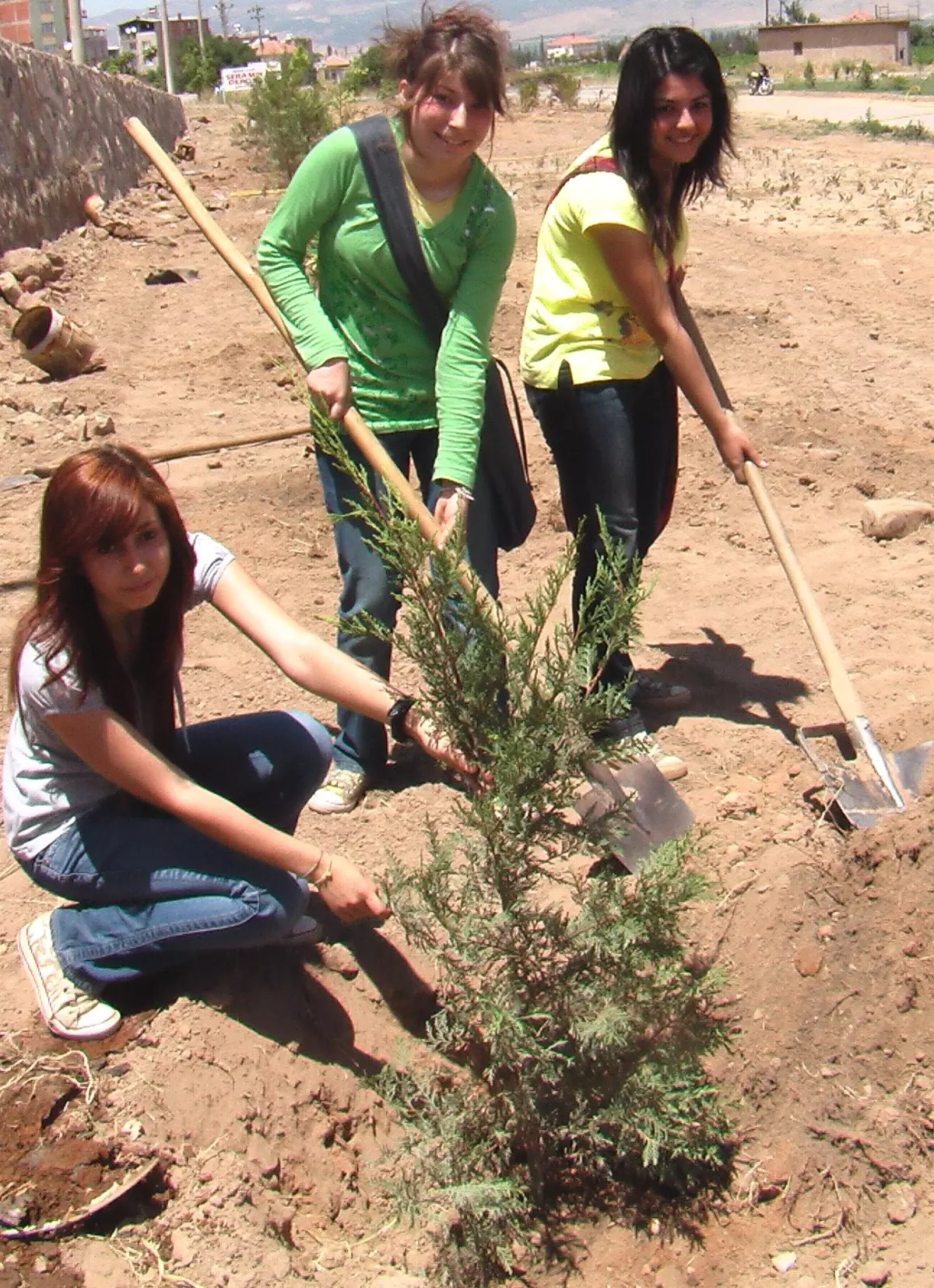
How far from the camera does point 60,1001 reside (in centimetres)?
272

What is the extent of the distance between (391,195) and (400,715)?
1.21 metres

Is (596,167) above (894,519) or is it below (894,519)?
above

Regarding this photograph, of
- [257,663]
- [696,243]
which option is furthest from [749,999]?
[696,243]

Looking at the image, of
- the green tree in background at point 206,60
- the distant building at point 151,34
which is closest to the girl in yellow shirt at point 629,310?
the green tree in background at point 206,60

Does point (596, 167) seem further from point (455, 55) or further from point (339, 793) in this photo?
point (339, 793)

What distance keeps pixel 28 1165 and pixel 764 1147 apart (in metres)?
1.45

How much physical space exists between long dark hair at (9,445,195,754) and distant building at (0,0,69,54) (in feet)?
185

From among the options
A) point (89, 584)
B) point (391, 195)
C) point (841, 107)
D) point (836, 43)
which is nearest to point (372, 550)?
point (391, 195)

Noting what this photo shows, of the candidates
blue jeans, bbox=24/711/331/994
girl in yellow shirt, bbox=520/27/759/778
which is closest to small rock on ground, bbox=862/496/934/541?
girl in yellow shirt, bbox=520/27/759/778

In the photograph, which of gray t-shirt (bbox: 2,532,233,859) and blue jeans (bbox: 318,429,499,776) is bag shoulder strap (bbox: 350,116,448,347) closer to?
blue jeans (bbox: 318,429,499,776)

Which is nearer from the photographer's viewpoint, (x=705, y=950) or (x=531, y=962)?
(x=531, y=962)

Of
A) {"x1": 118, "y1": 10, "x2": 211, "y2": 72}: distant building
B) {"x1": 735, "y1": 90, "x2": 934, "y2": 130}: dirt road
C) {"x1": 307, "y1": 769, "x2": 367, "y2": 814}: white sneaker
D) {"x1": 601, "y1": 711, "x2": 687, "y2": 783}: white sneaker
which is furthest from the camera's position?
{"x1": 118, "y1": 10, "x2": 211, "y2": 72}: distant building

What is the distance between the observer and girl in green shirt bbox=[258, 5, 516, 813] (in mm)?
2867

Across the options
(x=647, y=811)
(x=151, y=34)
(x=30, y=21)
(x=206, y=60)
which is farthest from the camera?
(x=151, y=34)
